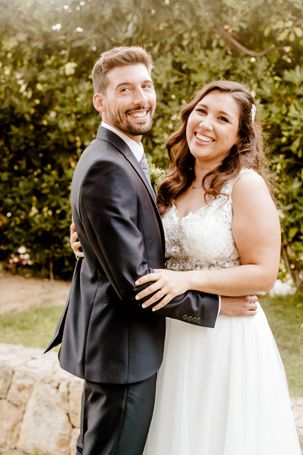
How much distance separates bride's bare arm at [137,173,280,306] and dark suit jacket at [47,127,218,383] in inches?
3.0

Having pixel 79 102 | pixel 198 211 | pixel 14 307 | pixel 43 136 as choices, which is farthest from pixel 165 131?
pixel 198 211

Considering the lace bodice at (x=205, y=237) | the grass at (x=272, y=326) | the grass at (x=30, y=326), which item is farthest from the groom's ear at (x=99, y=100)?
the grass at (x=30, y=326)

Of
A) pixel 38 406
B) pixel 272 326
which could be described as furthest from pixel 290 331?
pixel 38 406

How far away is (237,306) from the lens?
268 cm

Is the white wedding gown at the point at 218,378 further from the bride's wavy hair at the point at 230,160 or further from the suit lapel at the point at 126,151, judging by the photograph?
the suit lapel at the point at 126,151

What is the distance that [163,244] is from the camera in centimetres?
262

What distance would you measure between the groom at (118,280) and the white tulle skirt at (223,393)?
0.16 m

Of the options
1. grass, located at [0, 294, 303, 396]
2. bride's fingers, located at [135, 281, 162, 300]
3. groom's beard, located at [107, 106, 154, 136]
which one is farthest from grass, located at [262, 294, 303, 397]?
groom's beard, located at [107, 106, 154, 136]

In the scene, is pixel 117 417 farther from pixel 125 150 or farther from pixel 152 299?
pixel 125 150

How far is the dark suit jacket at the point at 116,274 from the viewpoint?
2326mm

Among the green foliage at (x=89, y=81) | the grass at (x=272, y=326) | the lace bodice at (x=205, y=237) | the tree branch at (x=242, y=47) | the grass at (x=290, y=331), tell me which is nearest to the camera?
the lace bodice at (x=205, y=237)

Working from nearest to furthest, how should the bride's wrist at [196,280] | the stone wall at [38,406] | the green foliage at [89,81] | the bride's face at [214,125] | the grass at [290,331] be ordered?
1. the bride's wrist at [196,280]
2. the bride's face at [214,125]
3. the stone wall at [38,406]
4. the grass at [290,331]
5. the green foliage at [89,81]

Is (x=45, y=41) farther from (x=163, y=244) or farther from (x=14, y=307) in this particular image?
(x=163, y=244)

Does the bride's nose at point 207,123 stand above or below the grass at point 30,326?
above
